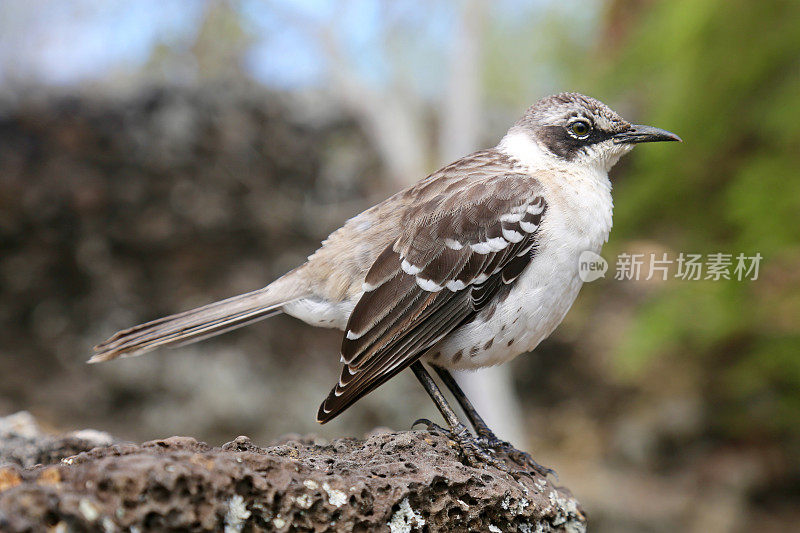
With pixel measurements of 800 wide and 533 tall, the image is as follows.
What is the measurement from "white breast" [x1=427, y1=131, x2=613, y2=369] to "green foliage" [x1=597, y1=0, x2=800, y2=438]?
14.4ft

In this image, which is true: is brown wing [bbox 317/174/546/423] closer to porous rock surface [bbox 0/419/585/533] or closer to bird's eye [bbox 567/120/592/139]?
porous rock surface [bbox 0/419/585/533]

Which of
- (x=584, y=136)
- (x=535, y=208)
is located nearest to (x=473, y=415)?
(x=535, y=208)

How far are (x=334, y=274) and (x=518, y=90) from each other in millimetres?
13373

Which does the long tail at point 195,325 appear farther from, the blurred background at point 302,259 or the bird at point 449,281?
the blurred background at point 302,259

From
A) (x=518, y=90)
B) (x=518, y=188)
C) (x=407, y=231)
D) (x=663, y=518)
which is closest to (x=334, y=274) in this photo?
(x=407, y=231)

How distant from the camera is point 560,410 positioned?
12.5 metres

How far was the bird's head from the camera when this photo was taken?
4582 mm

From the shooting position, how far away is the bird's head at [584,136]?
4582mm

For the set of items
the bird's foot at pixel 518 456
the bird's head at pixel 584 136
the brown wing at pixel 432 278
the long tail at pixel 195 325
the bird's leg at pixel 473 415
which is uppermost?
the long tail at pixel 195 325

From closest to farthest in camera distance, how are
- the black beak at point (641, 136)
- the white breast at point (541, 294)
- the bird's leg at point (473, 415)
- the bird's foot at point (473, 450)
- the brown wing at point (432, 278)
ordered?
1. the bird's foot at point (473, 450)
2. the brown wing at point (432, 278)
3. the white breast at point (541, 294)
4. the bird's leg at point (473, 415)
5. the black beak at point (641, 136)

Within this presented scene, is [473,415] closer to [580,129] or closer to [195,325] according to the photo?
[195,325]

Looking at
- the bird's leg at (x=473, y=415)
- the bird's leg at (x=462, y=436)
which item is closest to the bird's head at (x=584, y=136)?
the bird's leg at (x=473, y=415)

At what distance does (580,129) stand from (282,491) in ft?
9.64

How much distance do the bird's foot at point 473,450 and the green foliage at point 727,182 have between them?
16.7ft
